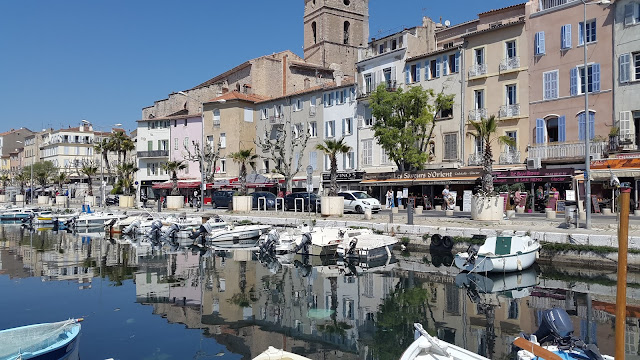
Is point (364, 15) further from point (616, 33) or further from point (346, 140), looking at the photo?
point (616, 33)

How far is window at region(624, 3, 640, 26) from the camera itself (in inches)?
1232

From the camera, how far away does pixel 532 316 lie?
14227 millimetres

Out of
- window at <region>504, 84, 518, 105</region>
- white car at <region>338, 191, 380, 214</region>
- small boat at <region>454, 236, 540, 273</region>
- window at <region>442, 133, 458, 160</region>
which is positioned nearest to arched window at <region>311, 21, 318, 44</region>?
window at <region>442, 133, 458, 160</region>

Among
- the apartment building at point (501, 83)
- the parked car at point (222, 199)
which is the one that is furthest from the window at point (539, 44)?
the parked car at point (222, 199)

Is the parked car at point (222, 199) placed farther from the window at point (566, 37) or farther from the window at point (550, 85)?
the window at point (566, 37)

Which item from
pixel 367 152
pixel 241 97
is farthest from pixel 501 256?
pixel 241 97

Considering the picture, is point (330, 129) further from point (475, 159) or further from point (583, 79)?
point (583, 79)

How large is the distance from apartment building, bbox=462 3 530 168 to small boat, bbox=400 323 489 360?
29.7 meters

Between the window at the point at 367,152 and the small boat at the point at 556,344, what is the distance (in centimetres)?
3900

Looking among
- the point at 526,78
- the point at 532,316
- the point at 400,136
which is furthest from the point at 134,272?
the point at 526,78

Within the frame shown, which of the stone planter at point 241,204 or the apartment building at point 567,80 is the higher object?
the apartment building at point 567,80

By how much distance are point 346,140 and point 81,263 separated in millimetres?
30343

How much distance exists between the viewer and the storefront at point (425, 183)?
124 ft

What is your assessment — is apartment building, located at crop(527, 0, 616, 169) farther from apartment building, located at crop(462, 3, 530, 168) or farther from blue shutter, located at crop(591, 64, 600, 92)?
apartment building, located at crop(462, 3, 530, 168)
